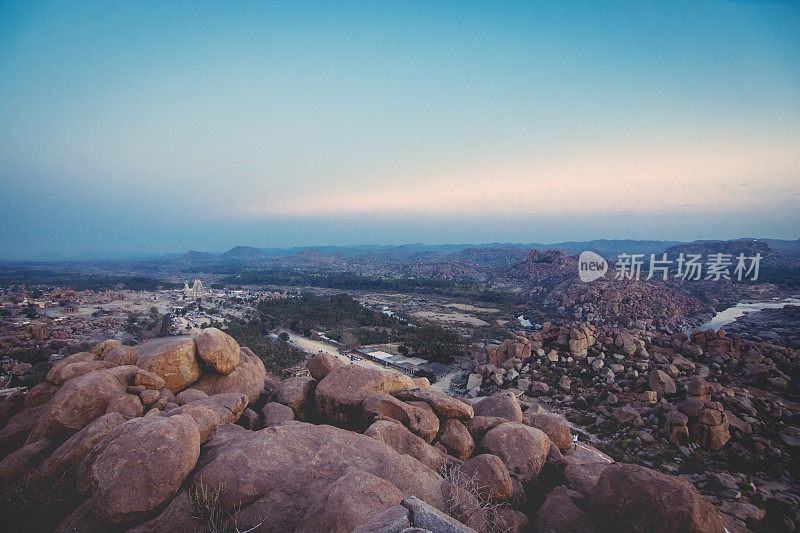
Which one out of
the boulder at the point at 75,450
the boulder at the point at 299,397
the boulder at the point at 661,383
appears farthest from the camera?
the boulder at the point at 661,383

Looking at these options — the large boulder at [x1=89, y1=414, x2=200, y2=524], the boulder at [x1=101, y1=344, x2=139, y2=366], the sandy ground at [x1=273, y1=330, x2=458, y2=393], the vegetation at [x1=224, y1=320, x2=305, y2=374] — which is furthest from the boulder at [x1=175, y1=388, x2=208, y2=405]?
the sandy ground at [x1=273, y1=330, x2=458, y2=393]

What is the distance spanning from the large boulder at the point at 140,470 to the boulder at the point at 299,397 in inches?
190

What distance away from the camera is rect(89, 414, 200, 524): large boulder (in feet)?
17.8

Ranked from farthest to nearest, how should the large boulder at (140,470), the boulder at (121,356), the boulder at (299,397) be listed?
the boulder at (121,356) → the boulder at (299,397) → the large boulder at (140,470)

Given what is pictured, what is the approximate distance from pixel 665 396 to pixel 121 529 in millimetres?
22592

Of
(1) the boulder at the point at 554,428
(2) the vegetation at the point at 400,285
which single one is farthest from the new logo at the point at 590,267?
(1) the boulder at the point at 554,428

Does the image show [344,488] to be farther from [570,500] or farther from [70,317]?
[70,317]

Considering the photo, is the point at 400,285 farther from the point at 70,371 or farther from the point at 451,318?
the point at 70,371

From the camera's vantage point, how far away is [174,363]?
11.8 m

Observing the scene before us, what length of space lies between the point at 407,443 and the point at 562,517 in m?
3.65

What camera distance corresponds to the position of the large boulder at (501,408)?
1129 centimetres

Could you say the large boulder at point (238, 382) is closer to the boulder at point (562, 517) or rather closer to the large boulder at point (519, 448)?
the large boulder at point (519, 448)

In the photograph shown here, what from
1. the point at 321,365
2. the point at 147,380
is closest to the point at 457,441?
the point at 321,365

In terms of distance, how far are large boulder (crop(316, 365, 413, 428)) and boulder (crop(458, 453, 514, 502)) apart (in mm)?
3893
